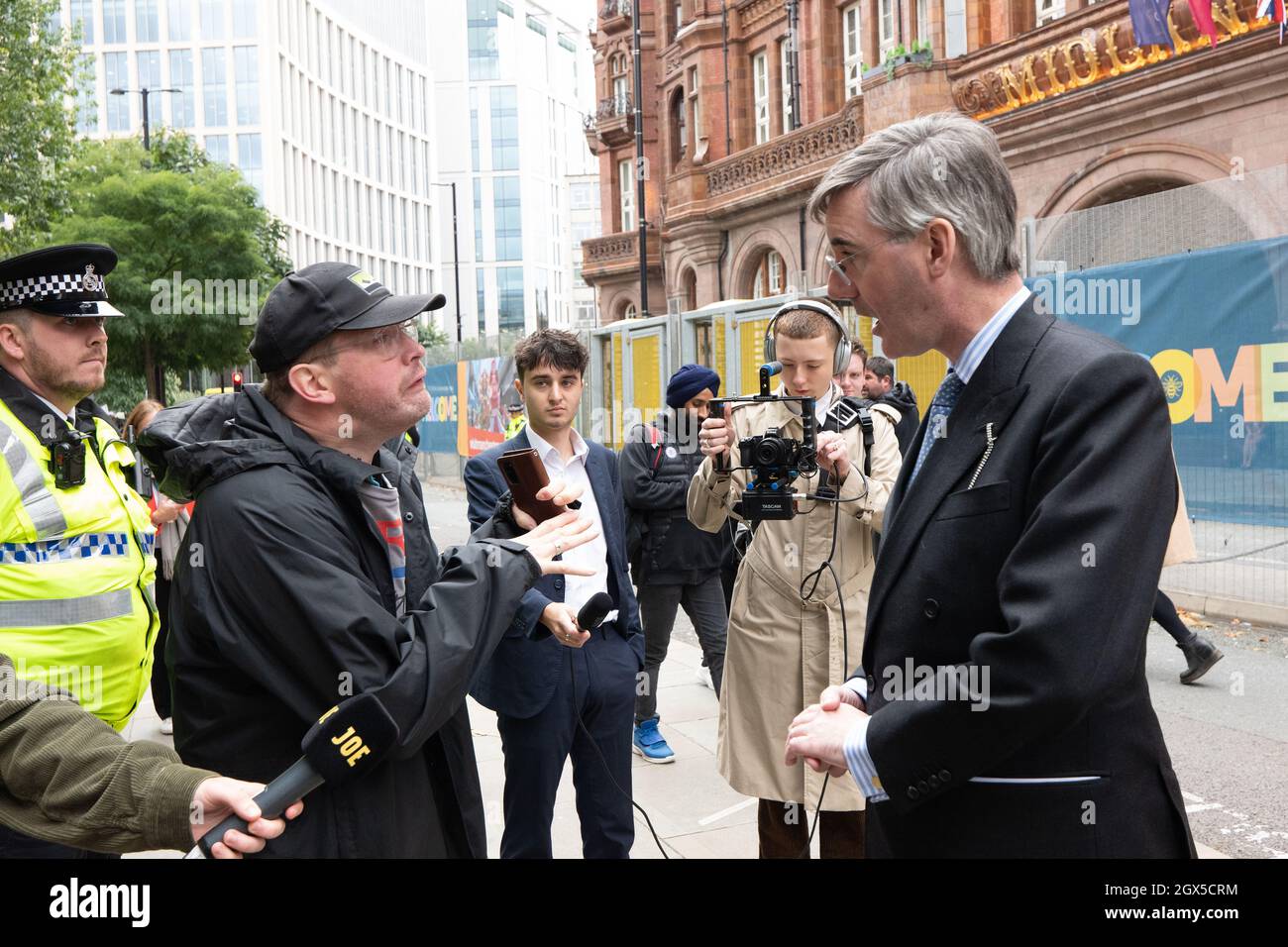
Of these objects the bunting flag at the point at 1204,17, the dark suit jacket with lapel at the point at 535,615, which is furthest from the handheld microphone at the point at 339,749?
the bunting flag at the point at 1204,17

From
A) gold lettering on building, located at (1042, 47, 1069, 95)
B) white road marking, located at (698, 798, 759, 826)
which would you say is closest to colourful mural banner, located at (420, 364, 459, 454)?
gold lettering on building, located at (1042, 47, 1069, 95)

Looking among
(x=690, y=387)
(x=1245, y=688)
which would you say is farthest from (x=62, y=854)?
(x=1245, y=688)

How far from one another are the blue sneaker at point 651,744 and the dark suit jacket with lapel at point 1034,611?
4122 millimetres

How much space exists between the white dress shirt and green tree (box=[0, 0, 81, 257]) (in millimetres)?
12761

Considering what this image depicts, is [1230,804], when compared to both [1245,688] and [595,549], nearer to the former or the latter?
[1245,688]

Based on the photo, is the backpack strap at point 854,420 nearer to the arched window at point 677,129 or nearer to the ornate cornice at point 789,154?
the ornate cornice at point 789,154

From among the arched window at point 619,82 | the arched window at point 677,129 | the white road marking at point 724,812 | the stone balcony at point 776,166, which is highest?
the arched window at point 619,82

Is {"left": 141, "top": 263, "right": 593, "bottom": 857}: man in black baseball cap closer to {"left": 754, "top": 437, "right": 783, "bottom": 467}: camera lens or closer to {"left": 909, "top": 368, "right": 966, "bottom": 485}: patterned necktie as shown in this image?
{"left": 909, "top": 368, "right": 966, "bottom": 485}: patterned necktie

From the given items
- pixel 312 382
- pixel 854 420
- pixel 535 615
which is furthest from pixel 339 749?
pixel 854 420

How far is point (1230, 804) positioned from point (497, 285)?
120 meters

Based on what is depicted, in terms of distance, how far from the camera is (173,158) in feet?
107

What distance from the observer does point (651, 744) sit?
20.4ft

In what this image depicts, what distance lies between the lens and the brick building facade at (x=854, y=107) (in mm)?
15805

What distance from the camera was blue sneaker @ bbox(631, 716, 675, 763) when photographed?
6113mm
